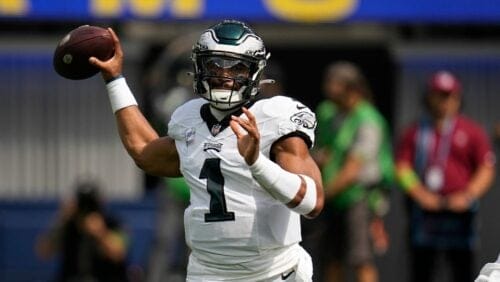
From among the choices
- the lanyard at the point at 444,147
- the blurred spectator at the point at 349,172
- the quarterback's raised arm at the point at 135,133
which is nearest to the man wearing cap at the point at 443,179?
the lanyard at the point at 444,147

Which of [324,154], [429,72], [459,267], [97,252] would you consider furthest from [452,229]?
[429,72]

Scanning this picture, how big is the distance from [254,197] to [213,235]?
20cm

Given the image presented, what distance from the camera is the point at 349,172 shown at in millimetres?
9125

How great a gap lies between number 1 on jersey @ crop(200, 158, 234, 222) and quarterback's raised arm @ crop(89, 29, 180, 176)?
364 millimetres

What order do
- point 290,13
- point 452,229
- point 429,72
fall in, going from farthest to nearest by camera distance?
point 429,72 < point 290,13 < point 452,229

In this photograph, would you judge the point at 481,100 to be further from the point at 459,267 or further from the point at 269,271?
the point at 269,271

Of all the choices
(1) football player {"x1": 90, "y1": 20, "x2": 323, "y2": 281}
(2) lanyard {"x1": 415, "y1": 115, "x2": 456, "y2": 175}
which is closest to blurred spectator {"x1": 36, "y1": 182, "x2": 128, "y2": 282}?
(2) lanyard {"x1": 415, "y1": 115, "x2": 456, "y2": 175}

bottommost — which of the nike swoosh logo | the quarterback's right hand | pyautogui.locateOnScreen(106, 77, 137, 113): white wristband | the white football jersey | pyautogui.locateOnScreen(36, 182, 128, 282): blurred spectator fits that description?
pyautogui.locateOnScreen(36, 182, 128, 282): blurred spectator

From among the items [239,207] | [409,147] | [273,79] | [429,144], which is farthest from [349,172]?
[239,207]

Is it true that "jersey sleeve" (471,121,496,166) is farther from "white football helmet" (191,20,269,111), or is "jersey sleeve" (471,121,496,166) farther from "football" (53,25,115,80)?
"white football helmet" (191,20,269,111)

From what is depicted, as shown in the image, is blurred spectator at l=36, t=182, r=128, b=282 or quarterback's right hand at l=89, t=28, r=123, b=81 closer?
quarterback's right hand at l=89, t=28, r=123, b=81

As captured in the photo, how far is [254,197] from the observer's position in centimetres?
557

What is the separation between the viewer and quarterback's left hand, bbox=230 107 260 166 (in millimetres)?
5266

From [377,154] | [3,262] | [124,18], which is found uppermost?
[124,18]
